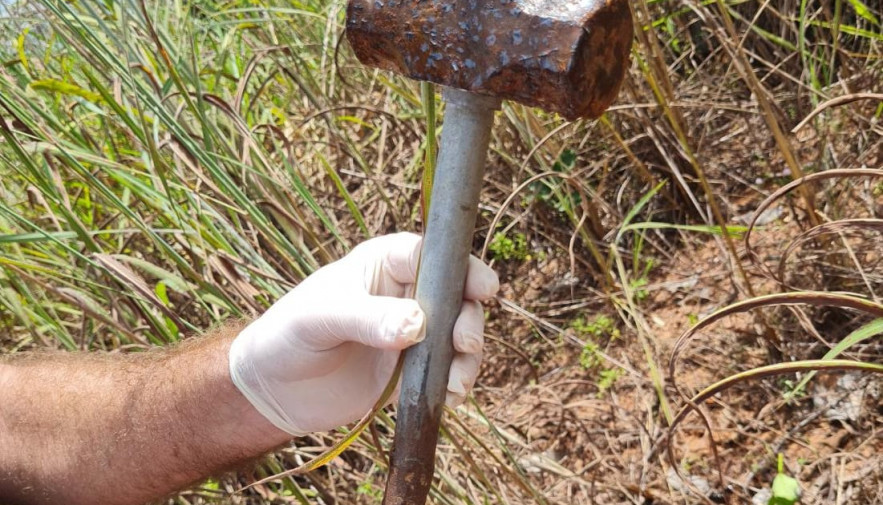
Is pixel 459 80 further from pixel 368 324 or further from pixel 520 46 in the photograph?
pixel 368 324

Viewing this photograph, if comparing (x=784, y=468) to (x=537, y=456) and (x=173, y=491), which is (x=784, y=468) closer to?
(x=537, y=456)

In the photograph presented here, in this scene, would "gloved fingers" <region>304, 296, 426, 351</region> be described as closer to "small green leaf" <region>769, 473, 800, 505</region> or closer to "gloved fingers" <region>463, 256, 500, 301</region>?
"gloved fingers" <region>463, 256, 500, 301</region>

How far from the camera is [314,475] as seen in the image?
1.99 m

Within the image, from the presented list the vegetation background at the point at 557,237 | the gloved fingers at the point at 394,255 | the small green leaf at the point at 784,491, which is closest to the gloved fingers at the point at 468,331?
the gloved fingers at the point at 394,255

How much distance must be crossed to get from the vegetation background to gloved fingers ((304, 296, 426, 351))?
0.33 m

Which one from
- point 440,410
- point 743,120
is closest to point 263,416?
point 440,410

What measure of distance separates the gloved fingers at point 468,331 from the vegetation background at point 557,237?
0.29 meters

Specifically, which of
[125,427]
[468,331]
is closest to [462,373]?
[468,331]

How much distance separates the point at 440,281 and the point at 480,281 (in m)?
0.15

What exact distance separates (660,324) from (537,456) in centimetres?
51

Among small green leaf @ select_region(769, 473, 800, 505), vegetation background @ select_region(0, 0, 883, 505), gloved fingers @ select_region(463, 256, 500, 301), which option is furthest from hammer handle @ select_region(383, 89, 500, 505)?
small green leaf @ select_region(769, 473, 800, 505)

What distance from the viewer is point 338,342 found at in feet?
4.59

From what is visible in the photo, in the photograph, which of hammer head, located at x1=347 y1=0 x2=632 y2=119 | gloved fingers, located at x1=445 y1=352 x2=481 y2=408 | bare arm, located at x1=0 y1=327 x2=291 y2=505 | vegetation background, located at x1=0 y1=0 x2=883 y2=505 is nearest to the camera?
hammer head, located at x1=347 y1=0 x2=632 y2=119

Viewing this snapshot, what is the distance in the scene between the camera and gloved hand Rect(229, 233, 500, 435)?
4.16ft
